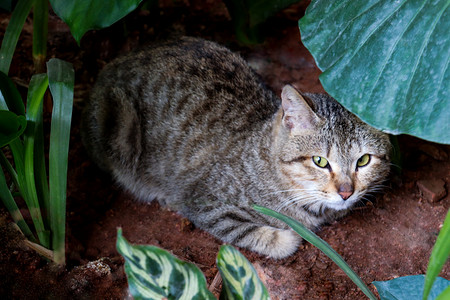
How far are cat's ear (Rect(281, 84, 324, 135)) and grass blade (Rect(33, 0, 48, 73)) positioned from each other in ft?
4.10

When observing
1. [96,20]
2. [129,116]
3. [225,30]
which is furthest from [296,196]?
[225,30]

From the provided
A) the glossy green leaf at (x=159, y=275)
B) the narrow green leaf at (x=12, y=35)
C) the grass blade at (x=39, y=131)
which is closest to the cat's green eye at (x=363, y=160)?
the glossy green leaf at (x=159, y=275)

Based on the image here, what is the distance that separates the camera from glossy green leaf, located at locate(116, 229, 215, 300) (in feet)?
3.59

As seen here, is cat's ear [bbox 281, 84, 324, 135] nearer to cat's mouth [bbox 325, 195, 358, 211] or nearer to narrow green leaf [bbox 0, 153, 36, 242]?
cat's mouth [bbox 325, 195, 358, 211]

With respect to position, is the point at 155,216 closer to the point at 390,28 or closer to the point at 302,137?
the point at 302,137

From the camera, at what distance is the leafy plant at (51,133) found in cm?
179

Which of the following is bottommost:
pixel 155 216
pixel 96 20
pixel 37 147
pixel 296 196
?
pixel 155 216

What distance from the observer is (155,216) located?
2568mm

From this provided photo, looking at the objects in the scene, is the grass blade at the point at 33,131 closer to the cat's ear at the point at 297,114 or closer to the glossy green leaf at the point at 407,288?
the cat's ear at the point at 297,114

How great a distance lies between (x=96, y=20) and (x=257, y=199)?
105 cm

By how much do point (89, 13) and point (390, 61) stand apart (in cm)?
107

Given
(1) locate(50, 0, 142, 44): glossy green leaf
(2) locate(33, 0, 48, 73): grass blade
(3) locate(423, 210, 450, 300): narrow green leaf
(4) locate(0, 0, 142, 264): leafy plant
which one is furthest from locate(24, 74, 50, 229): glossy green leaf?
(3) locate(423, 210, 450, 300): narrow green leaf

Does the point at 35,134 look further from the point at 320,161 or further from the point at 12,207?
the point at 320,161

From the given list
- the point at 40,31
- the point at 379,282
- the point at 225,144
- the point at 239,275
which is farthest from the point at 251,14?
the point at 239,275
